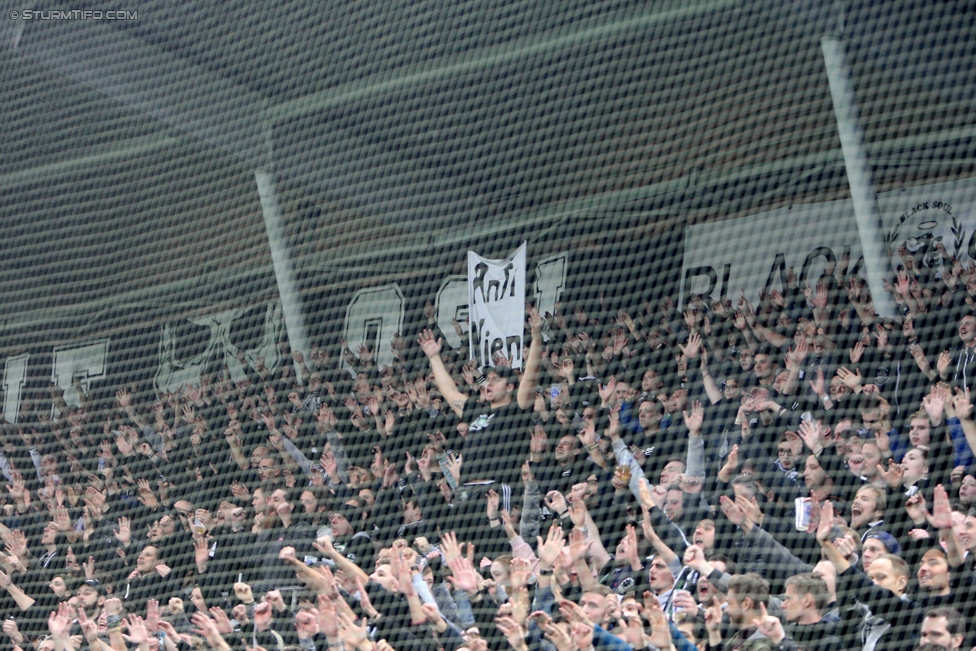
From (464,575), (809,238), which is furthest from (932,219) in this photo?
(464,575)

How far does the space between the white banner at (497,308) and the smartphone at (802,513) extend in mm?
2556

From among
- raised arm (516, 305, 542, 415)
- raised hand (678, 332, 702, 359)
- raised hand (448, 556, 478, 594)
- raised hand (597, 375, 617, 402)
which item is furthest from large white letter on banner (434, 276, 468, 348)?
raised hand (448, 556, 478, 594)

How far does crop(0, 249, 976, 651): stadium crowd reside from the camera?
3006mm

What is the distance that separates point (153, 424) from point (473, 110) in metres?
2.54

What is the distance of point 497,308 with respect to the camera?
236 inches

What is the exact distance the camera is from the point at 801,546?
3.29 meters

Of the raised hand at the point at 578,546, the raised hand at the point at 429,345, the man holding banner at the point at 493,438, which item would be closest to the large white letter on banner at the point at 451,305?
the raised hand at the point at 429,345

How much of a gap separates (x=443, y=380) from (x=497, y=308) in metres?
1.02

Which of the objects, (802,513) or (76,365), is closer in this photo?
(802,513)

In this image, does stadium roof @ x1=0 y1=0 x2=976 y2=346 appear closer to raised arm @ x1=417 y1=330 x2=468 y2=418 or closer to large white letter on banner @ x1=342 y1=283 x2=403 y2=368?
large white letter on banner @ x1=342 y1=283 x2=403 y2=368

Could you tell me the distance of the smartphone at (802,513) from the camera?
3334mm

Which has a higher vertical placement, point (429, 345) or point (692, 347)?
point (429, 345)

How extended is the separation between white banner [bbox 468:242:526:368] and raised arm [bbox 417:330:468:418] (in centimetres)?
71

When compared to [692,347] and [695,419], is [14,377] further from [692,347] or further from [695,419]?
[695,419]
